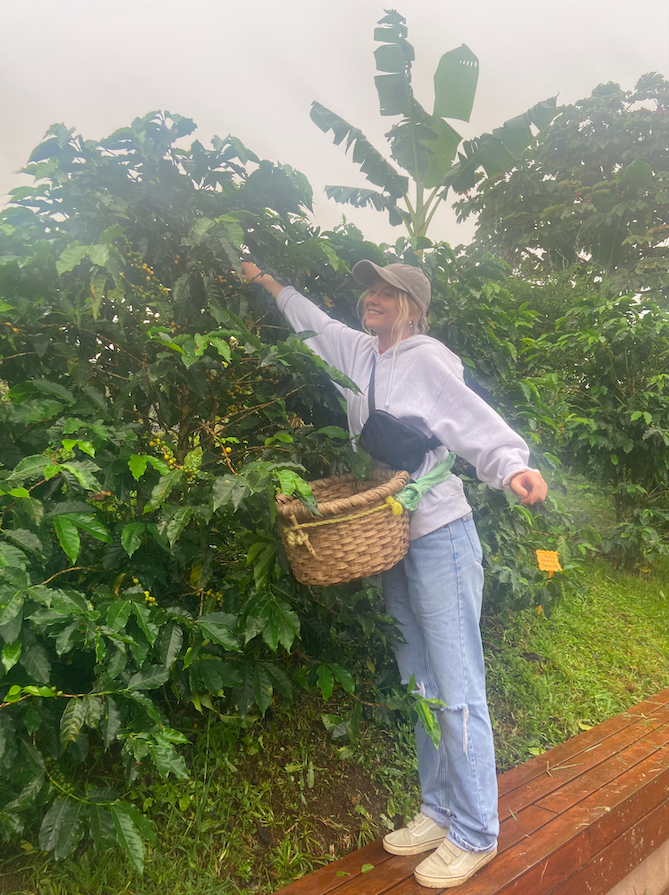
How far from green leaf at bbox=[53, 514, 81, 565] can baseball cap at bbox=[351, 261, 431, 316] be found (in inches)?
42.2

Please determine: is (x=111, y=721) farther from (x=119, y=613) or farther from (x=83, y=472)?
(x=83, y=472)

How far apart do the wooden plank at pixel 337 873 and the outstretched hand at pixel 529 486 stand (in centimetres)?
→ 124

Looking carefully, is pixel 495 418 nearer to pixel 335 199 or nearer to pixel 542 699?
pixel 542 699

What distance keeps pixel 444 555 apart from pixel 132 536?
878mm

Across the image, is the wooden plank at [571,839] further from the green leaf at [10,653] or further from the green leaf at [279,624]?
the green leaf at [10,653]

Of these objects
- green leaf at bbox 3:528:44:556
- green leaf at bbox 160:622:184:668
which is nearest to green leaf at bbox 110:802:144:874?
green leaf at bbox 160:622:184:668

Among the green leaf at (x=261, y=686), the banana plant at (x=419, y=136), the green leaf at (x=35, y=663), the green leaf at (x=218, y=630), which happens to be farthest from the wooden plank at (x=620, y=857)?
the banana plant at (x=419, y=136)

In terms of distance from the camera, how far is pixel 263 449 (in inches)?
68.4

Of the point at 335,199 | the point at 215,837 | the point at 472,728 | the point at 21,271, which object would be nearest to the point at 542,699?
the point at 472,728

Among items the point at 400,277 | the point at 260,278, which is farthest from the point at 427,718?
the point at 260,278

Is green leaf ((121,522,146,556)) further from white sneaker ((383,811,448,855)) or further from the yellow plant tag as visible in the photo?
the yellow plant tag

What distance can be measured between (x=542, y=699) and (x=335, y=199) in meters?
5.61

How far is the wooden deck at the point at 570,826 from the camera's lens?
1640mm

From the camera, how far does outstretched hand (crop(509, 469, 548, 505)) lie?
144cm
